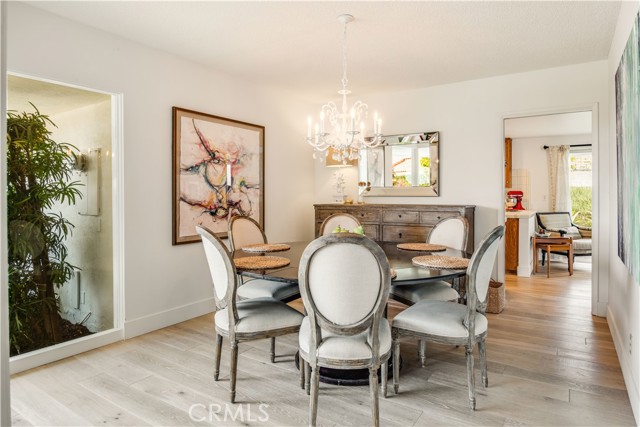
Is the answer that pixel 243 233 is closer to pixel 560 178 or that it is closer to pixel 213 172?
pixel 213 172

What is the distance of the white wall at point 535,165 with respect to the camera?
8.26m

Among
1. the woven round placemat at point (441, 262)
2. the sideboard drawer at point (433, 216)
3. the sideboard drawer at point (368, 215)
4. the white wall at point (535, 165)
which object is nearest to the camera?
the woven round placemat at point (441, 262)

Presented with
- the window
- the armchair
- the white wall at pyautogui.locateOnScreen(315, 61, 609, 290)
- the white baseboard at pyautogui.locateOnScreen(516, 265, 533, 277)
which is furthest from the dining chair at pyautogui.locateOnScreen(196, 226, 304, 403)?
Answer: the window

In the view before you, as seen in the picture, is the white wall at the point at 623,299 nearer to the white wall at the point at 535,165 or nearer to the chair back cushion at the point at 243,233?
the chair back cushion at the point at 243,233

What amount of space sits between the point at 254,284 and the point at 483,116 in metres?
3.19

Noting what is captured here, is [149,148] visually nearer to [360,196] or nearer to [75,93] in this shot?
[75,93]

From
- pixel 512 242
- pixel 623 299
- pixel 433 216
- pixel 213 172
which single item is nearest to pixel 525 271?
pixel 512 242

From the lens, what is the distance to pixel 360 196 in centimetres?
539

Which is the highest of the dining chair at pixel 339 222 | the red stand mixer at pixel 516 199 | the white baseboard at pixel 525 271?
the red stand mixer at pixel 516 199

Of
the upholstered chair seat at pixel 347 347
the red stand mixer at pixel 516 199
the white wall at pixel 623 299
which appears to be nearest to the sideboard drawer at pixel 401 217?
the white wall at pixel 623 299

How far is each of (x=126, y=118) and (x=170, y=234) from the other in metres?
1.09

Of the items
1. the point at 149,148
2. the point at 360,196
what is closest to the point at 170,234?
the point at 149,148

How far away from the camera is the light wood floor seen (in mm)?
2145

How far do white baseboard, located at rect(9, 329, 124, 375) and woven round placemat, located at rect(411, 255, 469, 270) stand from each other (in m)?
2.49
